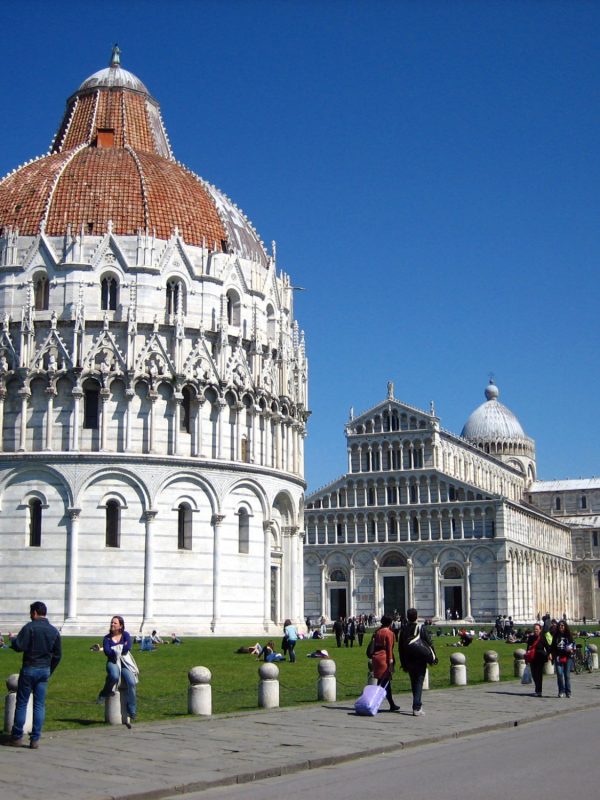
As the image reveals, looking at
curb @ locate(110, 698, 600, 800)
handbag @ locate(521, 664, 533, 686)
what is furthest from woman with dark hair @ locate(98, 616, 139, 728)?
handbag @ locate(521, 664, 533, 686)

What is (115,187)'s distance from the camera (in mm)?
52438

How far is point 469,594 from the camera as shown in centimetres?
9438

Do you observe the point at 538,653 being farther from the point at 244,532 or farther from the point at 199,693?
the point at 244,532

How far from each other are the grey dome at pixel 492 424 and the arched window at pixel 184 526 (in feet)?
272

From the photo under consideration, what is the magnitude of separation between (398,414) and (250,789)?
90.3m

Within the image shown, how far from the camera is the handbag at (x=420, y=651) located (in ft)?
60.7

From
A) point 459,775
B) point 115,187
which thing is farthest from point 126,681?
point 115,187

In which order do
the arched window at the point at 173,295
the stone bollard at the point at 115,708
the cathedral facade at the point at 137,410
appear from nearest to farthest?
1. the stone bollard at the point at 115,708
2. the cathedral facade at the point at 137,410
3. the arched window at the point at 173,295

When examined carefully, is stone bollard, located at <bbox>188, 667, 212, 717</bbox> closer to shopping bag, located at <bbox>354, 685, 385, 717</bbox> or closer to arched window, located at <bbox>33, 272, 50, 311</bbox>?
shopping bag, located at <bbox>354, 685, 385, 717</bbox>

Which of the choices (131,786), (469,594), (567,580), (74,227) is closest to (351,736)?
(131,786)

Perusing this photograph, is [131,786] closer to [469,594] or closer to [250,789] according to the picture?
[250,789]

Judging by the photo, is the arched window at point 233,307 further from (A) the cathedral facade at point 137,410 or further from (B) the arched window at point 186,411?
(B) the arched window at point 186,411

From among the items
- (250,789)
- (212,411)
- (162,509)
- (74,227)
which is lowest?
(250,789)

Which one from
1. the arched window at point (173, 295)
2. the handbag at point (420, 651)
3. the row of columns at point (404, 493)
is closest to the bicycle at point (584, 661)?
the handbag at point (420, 651)
